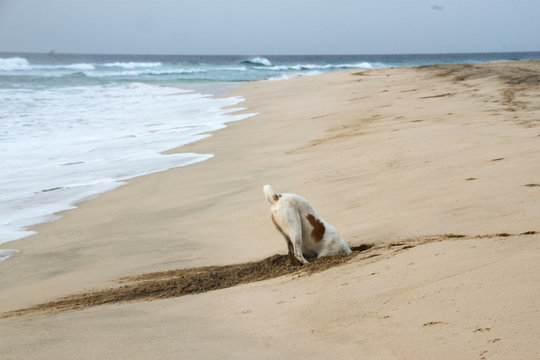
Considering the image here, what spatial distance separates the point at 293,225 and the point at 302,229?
118 mm

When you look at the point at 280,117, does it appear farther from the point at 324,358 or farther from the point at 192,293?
the point at 324,358

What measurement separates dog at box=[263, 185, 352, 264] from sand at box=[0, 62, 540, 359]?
0.18 metres

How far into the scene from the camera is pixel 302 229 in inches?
149

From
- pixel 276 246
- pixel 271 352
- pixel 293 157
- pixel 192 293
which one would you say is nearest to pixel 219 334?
pixel 271 352

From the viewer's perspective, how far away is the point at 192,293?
341cm

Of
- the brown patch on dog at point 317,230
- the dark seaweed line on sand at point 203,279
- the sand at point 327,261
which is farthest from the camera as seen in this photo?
the brown patch on dog at point 317,230

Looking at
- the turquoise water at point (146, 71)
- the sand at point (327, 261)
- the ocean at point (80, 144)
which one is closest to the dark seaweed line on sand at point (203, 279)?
the sand at point (327, 261)

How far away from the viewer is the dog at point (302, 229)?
3697 millimetres

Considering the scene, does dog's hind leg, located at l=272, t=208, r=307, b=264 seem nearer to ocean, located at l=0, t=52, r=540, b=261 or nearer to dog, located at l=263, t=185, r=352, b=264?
dog, located at l=263, t=185, r=352, b=264

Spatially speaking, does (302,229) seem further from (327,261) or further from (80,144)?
(80,144)

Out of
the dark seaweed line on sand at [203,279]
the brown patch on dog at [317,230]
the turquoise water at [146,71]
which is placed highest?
the turquoise water at [146,71]

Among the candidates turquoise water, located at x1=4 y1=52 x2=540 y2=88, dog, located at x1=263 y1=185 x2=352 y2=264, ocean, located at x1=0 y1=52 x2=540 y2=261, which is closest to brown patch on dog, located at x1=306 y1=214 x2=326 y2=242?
dog, located at x1=263 y1=185 x2=352 y2=264

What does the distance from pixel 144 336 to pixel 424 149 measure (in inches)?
184

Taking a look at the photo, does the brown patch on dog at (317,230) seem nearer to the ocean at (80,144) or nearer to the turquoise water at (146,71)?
the ocean at (80,144)
